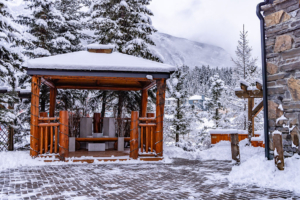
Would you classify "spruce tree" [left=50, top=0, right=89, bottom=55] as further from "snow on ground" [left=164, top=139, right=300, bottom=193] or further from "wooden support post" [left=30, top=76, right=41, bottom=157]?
A: "snow on ground" [left=164, top=139, right=300, bottom=193]

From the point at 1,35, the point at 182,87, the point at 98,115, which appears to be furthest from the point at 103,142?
the point at 182,87

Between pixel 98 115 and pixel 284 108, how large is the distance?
6474mm

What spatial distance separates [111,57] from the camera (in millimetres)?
7992

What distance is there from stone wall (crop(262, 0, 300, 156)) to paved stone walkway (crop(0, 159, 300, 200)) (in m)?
1.48

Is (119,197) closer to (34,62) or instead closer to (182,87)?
(34,62)

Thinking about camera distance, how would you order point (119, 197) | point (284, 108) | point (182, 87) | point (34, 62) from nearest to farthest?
point (119, 197) < point (284, 108) < point (34, 62) < point (182, 87)

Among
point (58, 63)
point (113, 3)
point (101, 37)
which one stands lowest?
point (58, 63)

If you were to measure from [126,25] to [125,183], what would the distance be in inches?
382

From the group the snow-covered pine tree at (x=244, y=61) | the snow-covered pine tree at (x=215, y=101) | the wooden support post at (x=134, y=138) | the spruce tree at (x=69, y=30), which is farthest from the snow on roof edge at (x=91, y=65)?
the snow-covered pine tree at (x=215, y=101)

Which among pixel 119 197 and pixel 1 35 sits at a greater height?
pixel 1 35

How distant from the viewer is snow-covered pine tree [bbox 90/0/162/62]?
1216cm

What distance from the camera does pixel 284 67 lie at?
17.0ft

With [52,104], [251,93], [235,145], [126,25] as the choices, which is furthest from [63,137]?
[126,25]

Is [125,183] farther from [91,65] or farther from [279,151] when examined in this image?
[91,65]
